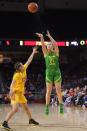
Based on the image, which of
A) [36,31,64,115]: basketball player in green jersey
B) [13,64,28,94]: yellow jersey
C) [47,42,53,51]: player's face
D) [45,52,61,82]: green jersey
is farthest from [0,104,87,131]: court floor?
[47,42,53,51]: player's face

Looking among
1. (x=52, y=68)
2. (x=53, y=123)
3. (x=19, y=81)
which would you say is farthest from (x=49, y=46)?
(x=53, y=123)

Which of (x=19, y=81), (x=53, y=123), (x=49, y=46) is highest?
(x=49, y=46)

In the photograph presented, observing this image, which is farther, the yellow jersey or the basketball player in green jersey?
the basketball player in green jersey

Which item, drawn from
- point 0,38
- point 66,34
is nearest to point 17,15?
point 0,38

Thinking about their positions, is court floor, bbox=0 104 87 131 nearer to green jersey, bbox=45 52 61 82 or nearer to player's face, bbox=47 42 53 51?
green jersey, bbox=45 52 61 82

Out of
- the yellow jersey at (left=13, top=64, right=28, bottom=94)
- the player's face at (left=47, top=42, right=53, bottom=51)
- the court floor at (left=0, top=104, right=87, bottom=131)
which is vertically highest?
the player's face at (left=47, top=42, right=53, bottom=51)

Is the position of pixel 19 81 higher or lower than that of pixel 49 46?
lower

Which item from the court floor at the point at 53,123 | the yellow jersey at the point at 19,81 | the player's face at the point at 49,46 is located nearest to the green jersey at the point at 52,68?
the player's face at the point at 49,46

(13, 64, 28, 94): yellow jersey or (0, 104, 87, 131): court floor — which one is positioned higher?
(13, 64, 28, 94): yellow jersey

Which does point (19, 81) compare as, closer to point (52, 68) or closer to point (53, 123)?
point (52, 68)

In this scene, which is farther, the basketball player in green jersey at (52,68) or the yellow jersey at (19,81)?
the basketball player in green jersey at (52,68)

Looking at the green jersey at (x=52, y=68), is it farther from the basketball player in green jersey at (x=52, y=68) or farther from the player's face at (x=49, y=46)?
the player's face at (x=49, y=46)

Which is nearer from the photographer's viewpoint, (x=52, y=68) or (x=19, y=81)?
(x=19, y=81)

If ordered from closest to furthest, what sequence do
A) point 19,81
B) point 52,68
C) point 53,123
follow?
1. point 19,81
2. point 52,68
3. point 53,123
